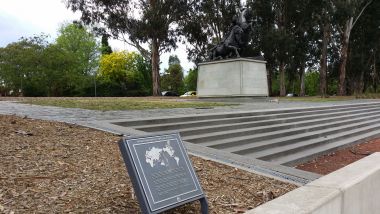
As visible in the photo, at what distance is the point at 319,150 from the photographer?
33.7 ft

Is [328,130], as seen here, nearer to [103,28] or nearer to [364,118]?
[364,118]

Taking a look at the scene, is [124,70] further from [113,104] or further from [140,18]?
[113,104]

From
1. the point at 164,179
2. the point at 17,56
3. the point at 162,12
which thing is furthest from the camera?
the point at 17,56

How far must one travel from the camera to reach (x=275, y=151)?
8.93 m

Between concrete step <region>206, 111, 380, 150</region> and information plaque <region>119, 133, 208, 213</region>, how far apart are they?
14.2ft

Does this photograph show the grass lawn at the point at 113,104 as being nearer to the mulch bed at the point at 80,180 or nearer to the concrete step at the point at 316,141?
the concrete step at the point at 316,141

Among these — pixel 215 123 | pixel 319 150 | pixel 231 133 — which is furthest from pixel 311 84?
pixel 231 133

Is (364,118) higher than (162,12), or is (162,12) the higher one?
(162,12)

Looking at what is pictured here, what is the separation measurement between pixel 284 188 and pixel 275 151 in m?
3.67

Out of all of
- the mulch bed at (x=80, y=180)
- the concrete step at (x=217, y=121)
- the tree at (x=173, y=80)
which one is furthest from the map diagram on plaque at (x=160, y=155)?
the tree at (x=173, y=80)

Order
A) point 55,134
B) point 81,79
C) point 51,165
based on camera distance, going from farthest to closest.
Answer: point 81,79
point 55,134
point 51,165

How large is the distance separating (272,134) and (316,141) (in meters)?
1.50

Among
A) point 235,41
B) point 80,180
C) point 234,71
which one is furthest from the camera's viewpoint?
point 235,41

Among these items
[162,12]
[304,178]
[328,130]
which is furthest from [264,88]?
[304,178]
